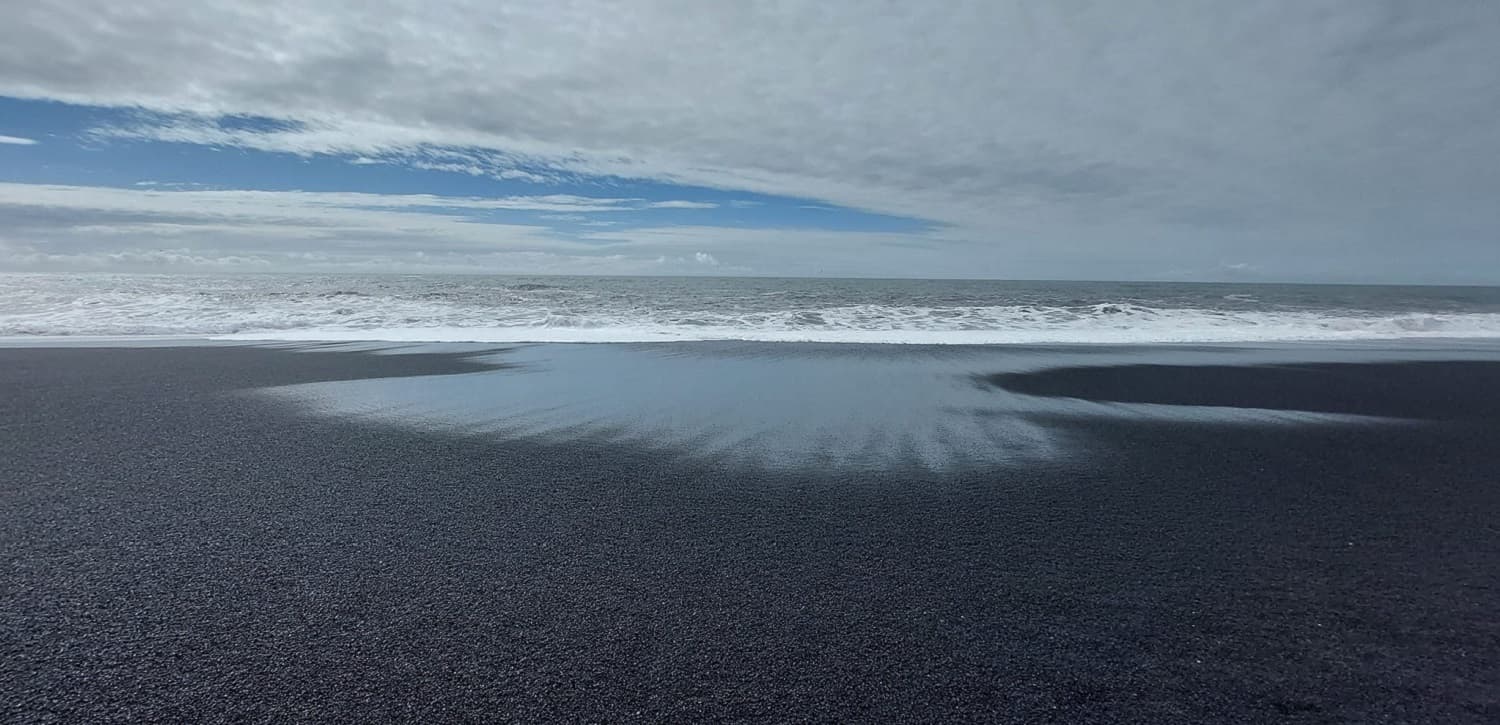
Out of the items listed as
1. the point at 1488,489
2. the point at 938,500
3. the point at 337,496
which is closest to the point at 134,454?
the point at 337,496

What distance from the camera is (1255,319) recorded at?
26109 millimetres

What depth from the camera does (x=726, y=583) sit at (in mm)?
3832

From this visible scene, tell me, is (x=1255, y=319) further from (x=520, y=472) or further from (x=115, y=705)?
(x=115, y=705)

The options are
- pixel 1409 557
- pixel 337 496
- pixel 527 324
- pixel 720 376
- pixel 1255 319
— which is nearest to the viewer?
pixel 1409 557

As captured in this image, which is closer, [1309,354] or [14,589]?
[14,589]

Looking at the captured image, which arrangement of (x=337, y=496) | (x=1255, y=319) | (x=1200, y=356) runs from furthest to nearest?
(x=1255, y=319) < (x=1200, y=356) < (x=337, y=496)

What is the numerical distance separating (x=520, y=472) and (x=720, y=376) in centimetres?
579

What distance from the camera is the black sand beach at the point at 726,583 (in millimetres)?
2803

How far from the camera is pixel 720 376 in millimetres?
11539

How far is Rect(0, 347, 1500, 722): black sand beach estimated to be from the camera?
2803 millimetres

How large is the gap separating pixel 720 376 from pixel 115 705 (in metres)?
9.13

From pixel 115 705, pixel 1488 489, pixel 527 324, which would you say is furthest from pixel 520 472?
pixel 527 324

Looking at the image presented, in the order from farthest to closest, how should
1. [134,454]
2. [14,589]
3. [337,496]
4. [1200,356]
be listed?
[1200,356] < [134,454] < [337,496] < [14,589]

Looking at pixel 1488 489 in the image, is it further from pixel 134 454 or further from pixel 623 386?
pixel 134 454
